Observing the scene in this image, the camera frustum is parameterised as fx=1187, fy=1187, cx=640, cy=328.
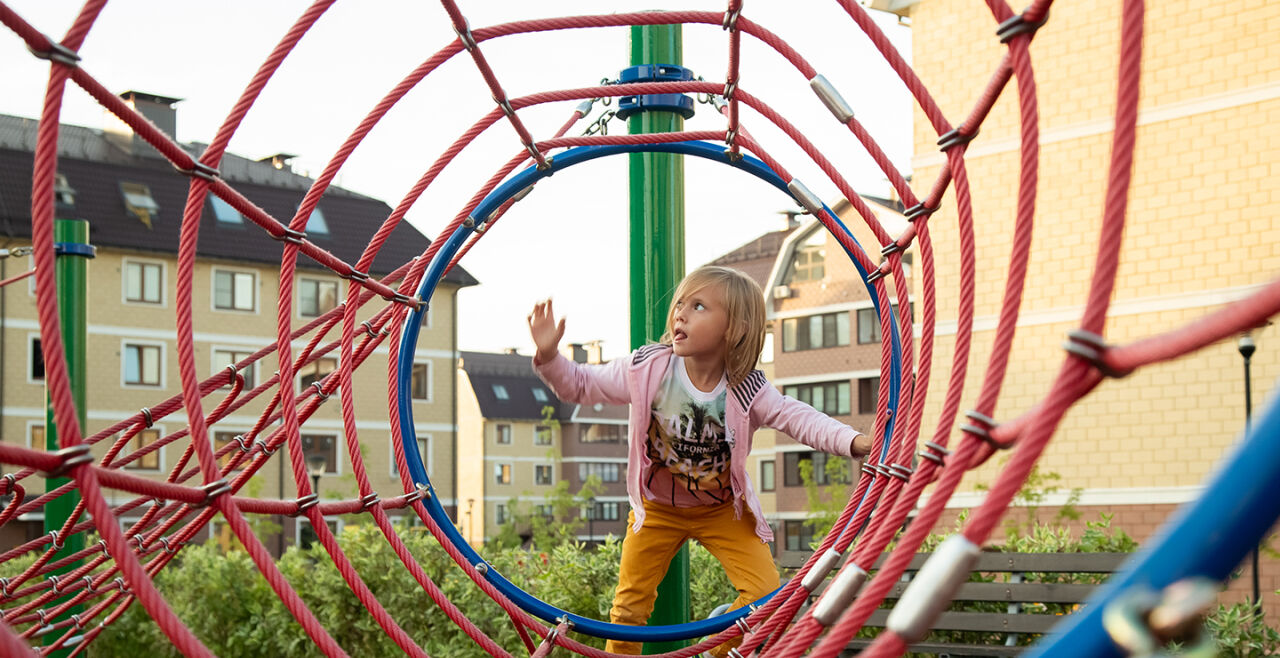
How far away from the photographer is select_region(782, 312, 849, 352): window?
1312 inches

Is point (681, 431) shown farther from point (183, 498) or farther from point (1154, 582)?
point (1154, 582)

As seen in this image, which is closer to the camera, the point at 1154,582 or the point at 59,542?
the point at 1154,582

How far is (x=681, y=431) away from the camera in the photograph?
3543 millimetres

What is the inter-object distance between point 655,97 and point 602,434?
165 feet

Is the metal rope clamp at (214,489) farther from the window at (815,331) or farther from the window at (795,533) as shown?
the window at (795,533)

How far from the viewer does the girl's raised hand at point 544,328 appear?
340cm

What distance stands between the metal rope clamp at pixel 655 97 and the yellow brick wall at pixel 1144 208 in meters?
10.2

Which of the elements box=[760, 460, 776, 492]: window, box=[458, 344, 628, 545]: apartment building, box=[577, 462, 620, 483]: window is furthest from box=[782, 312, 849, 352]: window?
box=[577, 462, 620, 483]: window

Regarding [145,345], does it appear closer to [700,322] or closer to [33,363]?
[33,363]

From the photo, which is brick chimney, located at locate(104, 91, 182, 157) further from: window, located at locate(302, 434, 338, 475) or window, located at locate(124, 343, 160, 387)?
window, located at locate(302, 434, 338, 475)

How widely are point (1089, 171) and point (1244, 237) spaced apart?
6.79 feet

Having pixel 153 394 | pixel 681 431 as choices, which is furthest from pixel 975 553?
pixel 153 394

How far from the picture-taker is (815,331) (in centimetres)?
3400

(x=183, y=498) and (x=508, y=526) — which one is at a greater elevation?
(x=183, y=498)
